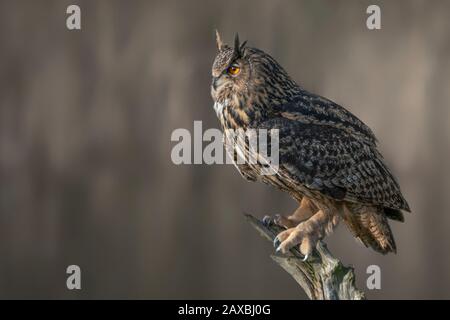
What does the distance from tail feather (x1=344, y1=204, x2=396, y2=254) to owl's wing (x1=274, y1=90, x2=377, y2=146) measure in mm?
255

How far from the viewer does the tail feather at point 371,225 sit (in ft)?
7.85

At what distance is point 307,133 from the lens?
90.0 inches

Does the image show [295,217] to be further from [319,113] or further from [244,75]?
[244,75]

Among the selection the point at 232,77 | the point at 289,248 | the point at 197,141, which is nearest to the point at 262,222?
the point at 289,248

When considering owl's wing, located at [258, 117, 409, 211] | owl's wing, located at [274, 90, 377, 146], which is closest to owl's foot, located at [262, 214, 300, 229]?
owl's wing, located at [258, 117, 409, 211]

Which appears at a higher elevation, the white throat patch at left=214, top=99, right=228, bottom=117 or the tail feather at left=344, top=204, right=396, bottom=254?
the white throat patch at left=214, top=99, right=228, bottom=117

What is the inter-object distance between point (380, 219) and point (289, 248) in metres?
0.36

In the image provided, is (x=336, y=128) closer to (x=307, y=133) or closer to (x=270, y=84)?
(x=307, y=133)

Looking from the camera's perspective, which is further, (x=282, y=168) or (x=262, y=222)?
(x=262, y=222)

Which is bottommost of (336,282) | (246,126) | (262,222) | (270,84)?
(336,282)

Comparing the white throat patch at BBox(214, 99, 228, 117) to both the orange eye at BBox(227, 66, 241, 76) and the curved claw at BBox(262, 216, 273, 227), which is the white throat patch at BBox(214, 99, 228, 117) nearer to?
the orange eye at BBox(227, 66, 241, 76)

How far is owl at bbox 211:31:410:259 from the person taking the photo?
226 centimetres

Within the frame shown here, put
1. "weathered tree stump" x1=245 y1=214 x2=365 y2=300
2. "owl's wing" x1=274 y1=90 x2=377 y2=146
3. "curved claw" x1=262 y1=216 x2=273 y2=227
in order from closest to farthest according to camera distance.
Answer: "weathered tree stump" x1=245 y1=214 x2=365 y2=300 → "owl's wing" x1=274 y1=90 x2=377 y2=146 → "curved claw" x1=262 y1=216 x2=273 y2=227

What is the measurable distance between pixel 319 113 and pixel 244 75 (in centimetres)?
30
